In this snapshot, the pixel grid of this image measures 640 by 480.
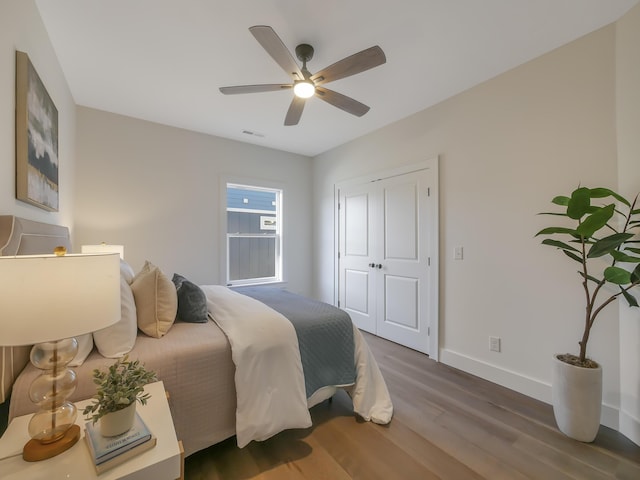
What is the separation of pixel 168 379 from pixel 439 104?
3.17 meters

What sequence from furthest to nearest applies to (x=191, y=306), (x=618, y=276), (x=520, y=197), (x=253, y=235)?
1. (x=253, y=235)
2. (x=520, y=197)
3. (x=191, y=306)
4. (x=618, y=276)

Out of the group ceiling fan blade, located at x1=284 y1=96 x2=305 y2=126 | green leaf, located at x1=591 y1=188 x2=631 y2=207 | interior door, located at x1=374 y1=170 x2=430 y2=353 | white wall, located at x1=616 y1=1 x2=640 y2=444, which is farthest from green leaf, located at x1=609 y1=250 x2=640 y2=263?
ceiling fan blade, located at x1=284 y1=96 x2=305 y2=126


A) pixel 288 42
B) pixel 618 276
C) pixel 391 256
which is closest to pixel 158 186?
pixel 288 42

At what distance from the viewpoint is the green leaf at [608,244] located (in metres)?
1.52

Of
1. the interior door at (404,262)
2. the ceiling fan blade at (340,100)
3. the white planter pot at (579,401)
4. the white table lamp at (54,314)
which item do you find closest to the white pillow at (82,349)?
the white table lamp at (54,314)

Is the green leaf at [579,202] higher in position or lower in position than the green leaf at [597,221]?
higher

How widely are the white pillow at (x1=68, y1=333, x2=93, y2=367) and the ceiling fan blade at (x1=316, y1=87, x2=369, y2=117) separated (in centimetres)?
199

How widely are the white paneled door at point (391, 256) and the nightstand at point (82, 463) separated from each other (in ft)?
8.27

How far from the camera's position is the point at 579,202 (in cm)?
156

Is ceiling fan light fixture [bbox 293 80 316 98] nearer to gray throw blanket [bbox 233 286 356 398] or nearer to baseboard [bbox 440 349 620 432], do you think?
gray throw blanket [bbox 233 286 356 398]

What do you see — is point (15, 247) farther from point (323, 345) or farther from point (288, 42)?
point (288, 42)

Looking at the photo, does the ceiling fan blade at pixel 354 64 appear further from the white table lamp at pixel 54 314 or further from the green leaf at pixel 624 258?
the green leaf at pixel 624 258

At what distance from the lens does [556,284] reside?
2.06m

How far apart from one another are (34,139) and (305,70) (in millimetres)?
1656
